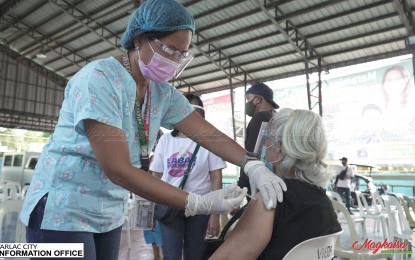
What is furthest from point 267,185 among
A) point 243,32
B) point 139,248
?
point 243,32

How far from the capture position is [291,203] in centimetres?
115

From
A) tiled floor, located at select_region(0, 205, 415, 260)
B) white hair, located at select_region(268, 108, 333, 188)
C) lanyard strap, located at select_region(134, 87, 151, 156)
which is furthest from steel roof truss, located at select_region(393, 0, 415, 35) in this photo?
lanyard strap, located at select_region(134, 87, 151, 156)

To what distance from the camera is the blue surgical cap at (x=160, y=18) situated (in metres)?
1.13

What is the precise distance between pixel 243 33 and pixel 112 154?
10.2 meters

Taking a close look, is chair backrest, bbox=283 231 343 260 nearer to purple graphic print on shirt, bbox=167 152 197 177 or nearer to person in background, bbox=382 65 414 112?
purple graphic print on shirt, bbox=167 152 197 177

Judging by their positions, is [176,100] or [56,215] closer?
[56,215]

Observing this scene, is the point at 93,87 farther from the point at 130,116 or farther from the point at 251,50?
the point at 251,50

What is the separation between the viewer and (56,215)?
1031 mm

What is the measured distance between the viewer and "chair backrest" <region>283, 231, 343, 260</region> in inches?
44.4

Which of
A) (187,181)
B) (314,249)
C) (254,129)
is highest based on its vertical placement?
(254,129)

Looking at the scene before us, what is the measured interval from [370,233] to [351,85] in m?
7.49

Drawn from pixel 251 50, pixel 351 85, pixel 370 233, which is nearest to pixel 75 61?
pixel 251 50

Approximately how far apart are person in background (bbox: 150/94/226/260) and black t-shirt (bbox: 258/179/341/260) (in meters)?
1.03

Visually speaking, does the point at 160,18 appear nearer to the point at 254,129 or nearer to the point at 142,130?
the point at 142,130
